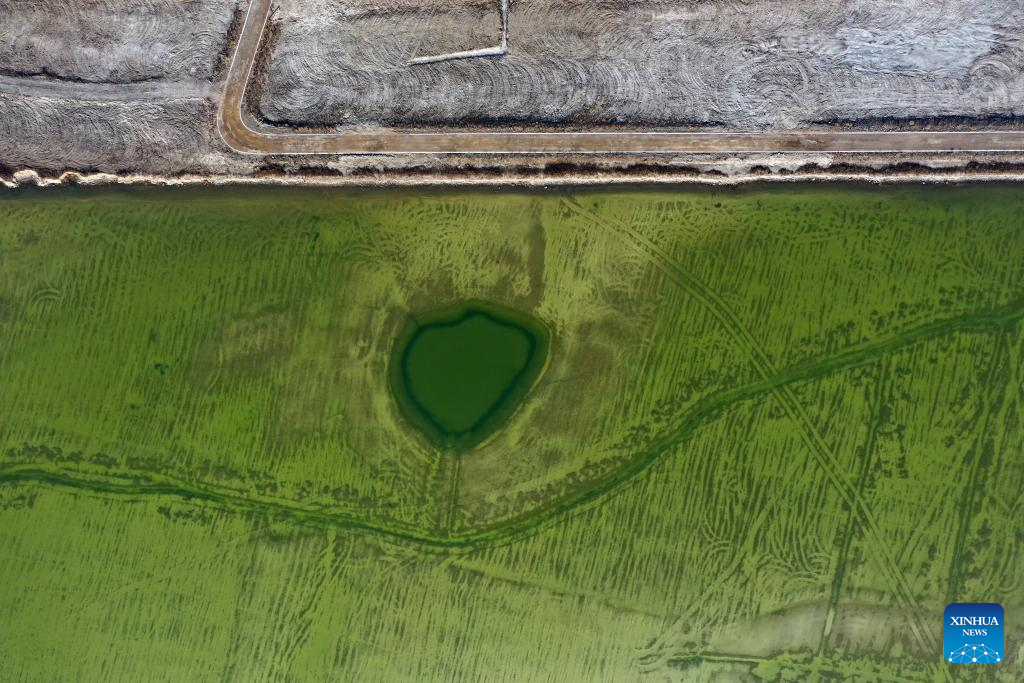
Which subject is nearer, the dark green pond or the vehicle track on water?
the vehicle track on water

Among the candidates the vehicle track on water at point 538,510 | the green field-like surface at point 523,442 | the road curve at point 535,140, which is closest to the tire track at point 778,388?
the green field-like surface at point 523,442

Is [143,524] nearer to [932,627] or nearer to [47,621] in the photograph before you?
[47,621]

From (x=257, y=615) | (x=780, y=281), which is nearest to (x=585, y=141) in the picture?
(x=780, y=281)

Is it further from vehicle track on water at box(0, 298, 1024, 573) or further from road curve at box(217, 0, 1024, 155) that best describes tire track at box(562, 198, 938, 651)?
road curve at box(217, 0, 1024, 155)
